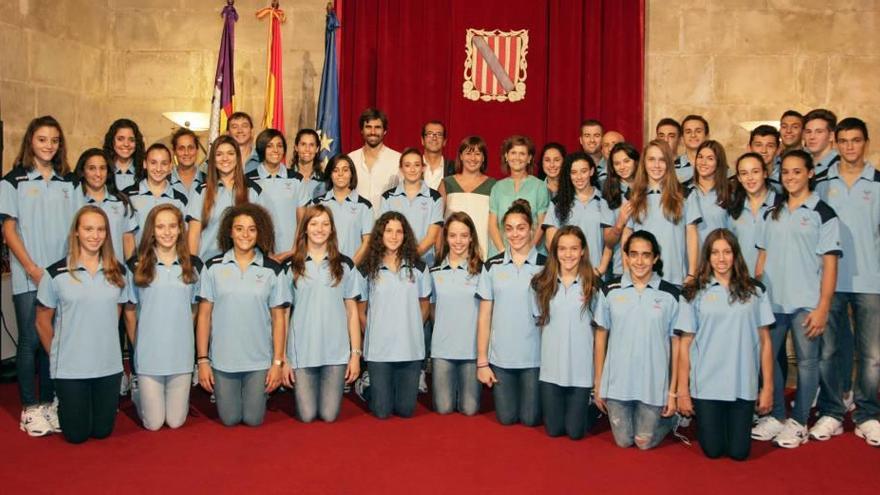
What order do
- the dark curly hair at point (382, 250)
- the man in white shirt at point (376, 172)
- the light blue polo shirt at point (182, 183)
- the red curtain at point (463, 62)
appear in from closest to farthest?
the dark curly hair at point (382, 250) < the light blue polo shirt at point (182, 183) < the man in white shirt at point (376, 172) < the red curtain at point (463, 62)

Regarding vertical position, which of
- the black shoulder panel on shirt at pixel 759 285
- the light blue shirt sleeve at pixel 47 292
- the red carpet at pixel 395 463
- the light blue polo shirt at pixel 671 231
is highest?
the light blue polo shirt at pixel 671 231

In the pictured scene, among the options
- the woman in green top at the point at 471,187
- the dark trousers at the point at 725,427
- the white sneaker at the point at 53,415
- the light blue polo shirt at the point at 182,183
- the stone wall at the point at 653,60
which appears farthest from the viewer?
the stone wall at the point at 653,60

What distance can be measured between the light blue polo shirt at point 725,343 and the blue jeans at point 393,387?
1.69 m

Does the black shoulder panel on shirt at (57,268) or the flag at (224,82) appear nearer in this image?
the black shoulder panel on shirt at (57,268)

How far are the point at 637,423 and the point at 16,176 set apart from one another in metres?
3.97

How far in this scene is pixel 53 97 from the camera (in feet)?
26.9

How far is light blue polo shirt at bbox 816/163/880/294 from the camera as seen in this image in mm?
5293

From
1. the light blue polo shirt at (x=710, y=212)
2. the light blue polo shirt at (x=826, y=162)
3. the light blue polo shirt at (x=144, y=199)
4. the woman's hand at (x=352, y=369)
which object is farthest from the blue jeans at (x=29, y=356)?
the light blue polo shirt at (x=826, y=162)

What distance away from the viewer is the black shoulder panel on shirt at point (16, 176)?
546cm

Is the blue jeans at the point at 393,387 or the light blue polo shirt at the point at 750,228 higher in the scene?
the light blue polo shirt at the point at 750,228

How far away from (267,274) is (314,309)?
1.17 ft

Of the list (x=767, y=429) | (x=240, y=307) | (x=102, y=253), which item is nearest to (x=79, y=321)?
(x=102, y=253)

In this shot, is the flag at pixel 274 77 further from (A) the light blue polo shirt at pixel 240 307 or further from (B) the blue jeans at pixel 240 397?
(B) the blue jeans at pixel 240 397

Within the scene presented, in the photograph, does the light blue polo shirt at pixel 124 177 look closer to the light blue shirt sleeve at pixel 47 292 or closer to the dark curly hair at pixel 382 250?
the light blue shirt sleeve at pixel 47 292
